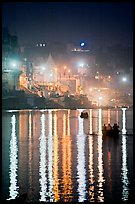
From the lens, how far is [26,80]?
451 feet

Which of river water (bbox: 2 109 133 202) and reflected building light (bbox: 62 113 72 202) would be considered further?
river water (bbox: 2 109 133 202)

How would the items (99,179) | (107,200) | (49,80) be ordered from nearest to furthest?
1. (107,200)
2. (99,179)
3. (49,80)

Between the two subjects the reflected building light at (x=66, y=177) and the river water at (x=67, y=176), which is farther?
the river water at (x=67, y=176)

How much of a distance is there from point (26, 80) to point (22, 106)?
10.8 metres

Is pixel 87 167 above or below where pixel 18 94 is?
below

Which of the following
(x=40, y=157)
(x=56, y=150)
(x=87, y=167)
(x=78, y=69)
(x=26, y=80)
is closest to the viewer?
(x=87, y=167)

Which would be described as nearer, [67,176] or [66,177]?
[66,177]

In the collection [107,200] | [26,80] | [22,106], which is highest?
[26,80]

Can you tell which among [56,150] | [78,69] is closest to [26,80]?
[78,69]

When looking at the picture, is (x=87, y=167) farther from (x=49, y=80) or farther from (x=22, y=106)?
(x=49, y=80)

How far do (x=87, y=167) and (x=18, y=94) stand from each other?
103m

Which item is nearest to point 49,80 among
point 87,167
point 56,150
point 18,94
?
point 18,94

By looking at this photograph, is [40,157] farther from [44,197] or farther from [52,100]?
[52,100]

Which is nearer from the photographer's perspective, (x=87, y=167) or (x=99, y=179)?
(x=99, y=179)
